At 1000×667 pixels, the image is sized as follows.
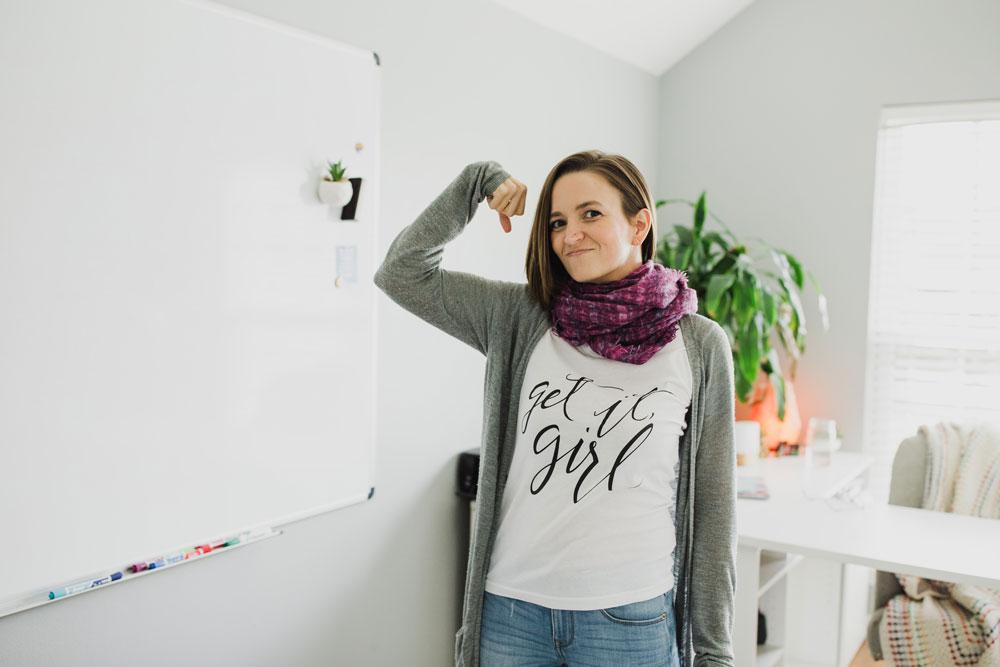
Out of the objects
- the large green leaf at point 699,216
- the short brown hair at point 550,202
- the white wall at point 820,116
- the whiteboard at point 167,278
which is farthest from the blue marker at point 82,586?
the white wall at point 820,116

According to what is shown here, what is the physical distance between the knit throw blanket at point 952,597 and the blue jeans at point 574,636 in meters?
1.02

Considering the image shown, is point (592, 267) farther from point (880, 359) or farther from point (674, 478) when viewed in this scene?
point (880, 359)

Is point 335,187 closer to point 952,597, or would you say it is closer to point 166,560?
point 166,560

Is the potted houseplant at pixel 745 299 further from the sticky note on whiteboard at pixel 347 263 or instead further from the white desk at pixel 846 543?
the sticky note on whiteboard at pixel 347 263

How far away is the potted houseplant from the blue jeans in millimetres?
1685

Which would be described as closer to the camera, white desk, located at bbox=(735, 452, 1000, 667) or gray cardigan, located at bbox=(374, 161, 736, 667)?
gray cardigan, located at bbox=(374, 161, 736, 667)

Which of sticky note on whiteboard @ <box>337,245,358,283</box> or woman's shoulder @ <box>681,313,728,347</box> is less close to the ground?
sticky note on whiteboard @ <box>337,245,358,283</box>

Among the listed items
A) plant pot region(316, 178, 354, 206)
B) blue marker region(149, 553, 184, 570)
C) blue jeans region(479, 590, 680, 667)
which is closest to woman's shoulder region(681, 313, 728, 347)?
blue jeans region(479, 590, 680, 667)

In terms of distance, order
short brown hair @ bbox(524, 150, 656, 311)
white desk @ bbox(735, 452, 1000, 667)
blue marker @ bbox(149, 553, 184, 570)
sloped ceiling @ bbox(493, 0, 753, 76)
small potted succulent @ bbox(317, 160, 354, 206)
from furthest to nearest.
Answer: sloped ceiling @ bbox(493, 0, 753, 76) → small potted succulent @ bbox(317, 160, 354, 206) → white desk @ bbox(735, 452, 1000, 667) → blue marker @ bbox(149, 553, 184, 570) → short brown hair @ bbox(524, 150, 656, 311)

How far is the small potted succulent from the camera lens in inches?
73.4

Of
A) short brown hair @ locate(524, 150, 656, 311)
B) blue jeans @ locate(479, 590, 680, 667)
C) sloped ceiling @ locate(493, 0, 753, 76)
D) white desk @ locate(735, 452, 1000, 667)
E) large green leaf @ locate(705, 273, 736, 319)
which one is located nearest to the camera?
blue jeans @ locate(479, 590, 680, 667)

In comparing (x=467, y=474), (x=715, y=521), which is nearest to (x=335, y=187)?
(x=467, y=474)

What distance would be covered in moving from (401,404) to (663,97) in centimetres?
→ 193

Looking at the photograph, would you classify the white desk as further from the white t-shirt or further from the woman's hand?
the woman's hand
